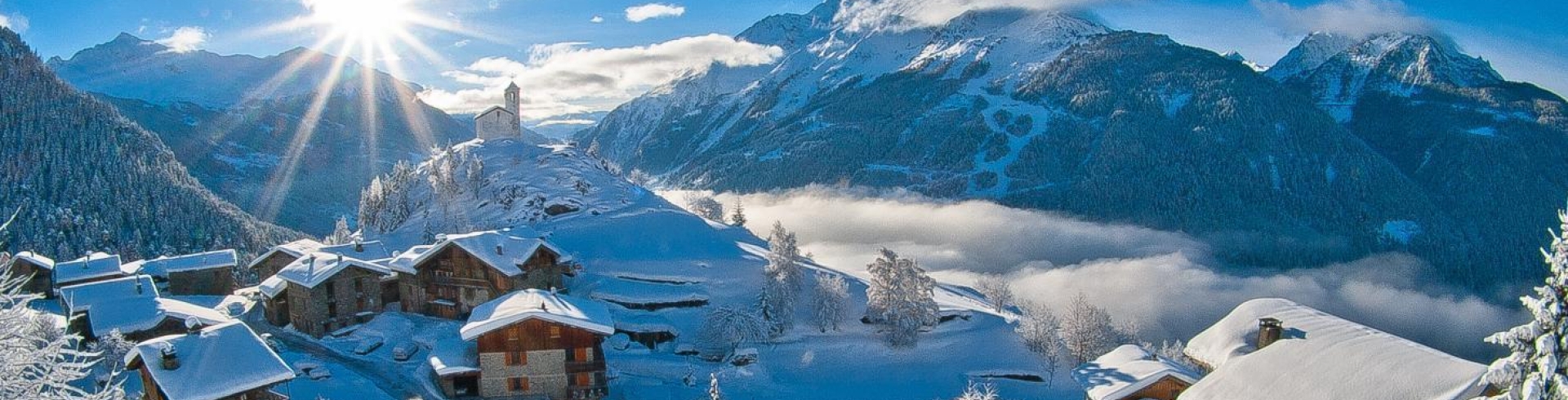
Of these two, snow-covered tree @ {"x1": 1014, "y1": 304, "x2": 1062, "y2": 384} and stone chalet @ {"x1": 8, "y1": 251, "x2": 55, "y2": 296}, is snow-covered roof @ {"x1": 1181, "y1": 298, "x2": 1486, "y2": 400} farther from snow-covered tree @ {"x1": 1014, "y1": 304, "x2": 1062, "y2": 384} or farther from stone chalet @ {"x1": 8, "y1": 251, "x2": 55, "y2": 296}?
stone chalet @ {"x1": 8, "y1": 251, "x2": 55, "y2": 296}

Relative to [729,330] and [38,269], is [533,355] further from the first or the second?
[38,269]

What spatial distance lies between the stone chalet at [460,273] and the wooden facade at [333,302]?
→ 8.19 feet

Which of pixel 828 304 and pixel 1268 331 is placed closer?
pixel 1268 331

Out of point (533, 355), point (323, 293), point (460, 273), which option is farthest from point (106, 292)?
Answer: point (533, 355)

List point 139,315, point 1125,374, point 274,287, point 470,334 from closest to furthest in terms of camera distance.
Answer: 1. point 1125,374
2. point 470,334
3. point 139,315
4. point 274,287

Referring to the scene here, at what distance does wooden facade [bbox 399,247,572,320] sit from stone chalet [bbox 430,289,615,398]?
56.2 ft

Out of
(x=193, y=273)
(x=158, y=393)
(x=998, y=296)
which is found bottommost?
(x=998, y=296)

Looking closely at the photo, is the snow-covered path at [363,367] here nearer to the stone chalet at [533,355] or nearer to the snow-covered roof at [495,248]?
the stone chalet at [533,355]

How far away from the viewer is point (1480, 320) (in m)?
184

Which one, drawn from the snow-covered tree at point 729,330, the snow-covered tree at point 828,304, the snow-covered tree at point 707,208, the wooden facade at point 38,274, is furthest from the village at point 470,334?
the snow-covered tree at point 707,208

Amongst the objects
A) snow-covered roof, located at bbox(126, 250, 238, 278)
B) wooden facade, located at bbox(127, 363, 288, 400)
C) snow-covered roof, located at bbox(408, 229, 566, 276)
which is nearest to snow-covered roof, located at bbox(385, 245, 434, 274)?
snow-covered roof, located at bbox(408, 229, 566, 276)

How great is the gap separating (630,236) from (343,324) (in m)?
33.7

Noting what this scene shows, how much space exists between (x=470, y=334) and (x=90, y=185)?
13741cm

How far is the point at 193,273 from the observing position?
237 ft
